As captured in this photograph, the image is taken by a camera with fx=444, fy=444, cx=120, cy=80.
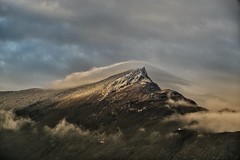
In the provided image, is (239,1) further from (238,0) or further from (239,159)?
(239,159)

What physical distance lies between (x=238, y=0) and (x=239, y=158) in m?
5.99

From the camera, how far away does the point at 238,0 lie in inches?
659

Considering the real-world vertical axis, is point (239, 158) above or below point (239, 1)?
below

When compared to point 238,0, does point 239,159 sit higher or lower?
lower

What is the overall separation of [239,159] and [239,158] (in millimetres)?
191

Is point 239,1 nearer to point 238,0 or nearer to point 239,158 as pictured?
point 238,0

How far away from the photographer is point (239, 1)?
16812 millimetres

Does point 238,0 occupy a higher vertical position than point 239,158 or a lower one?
higher

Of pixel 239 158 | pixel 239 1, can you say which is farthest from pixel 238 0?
pixel 239 158

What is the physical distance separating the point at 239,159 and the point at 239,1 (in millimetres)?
6039

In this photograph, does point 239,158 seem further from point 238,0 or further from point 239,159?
point 238,0

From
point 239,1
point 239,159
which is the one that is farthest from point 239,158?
point 239,1

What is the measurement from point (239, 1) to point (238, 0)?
0.33ft

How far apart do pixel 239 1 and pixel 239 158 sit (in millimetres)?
5965
